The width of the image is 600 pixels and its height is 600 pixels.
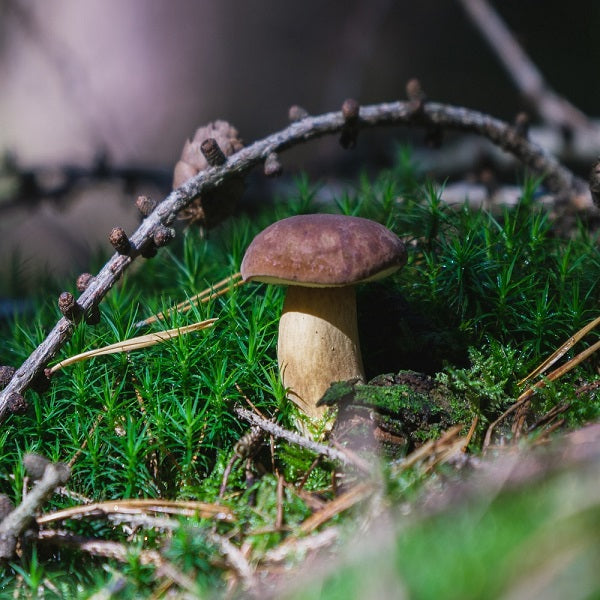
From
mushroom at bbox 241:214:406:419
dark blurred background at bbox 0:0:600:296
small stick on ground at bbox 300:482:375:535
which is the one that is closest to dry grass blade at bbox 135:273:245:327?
mushroom at bbox 241:214:406:419

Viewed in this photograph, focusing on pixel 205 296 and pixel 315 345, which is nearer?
pixel 315 345

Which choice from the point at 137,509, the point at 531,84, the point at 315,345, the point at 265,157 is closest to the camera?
the point at 137,509

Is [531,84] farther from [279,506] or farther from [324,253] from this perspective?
[279,506]

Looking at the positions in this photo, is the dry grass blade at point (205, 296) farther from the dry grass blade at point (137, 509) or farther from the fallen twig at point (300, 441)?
the dry grass blade at point (137, 509)

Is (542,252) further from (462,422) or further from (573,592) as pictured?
(573,592)

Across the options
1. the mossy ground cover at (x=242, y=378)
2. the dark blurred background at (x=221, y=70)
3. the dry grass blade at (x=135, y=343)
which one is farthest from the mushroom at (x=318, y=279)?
the dark blurred background at (x=221, y=70)

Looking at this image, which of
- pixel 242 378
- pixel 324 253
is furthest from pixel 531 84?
pixel 242 378
